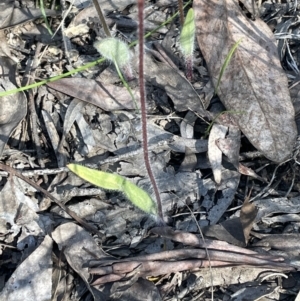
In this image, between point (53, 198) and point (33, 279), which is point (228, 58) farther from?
point (33, 279)

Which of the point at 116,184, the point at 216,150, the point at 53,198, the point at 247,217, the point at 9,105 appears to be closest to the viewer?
the point at 116,184

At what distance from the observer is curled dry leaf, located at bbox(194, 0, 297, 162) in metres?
2.39

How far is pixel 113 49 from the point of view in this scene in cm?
236

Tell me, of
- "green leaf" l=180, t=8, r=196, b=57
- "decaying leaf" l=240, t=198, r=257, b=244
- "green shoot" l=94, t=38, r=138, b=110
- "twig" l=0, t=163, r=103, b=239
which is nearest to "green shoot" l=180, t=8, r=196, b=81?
"green leaf" l=180, t=8, r=196, b=57

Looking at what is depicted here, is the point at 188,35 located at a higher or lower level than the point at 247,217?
higher

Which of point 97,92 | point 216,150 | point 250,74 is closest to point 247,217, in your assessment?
point 216,150

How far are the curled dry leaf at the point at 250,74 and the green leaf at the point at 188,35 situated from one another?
20cm

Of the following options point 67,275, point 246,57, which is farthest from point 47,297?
point 246,57

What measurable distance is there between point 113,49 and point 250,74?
0.64 meters

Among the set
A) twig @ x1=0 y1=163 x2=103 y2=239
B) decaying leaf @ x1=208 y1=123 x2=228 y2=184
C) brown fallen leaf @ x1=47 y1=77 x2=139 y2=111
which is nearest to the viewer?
twig @ x1=0 y1=163 x2=103 y2=239

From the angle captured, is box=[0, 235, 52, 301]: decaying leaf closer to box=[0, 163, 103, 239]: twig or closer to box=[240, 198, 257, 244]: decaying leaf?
box=[0, 163, 103, 239]: twig

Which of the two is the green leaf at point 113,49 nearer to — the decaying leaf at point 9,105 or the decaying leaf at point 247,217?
the decaying leaf at point 9,105

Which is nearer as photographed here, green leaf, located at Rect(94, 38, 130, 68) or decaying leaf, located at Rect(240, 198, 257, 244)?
decaying leaf, located at Rect(240, 198, 257, 244)

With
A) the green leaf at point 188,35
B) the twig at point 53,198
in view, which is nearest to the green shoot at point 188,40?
the green leaf at point 188,35
